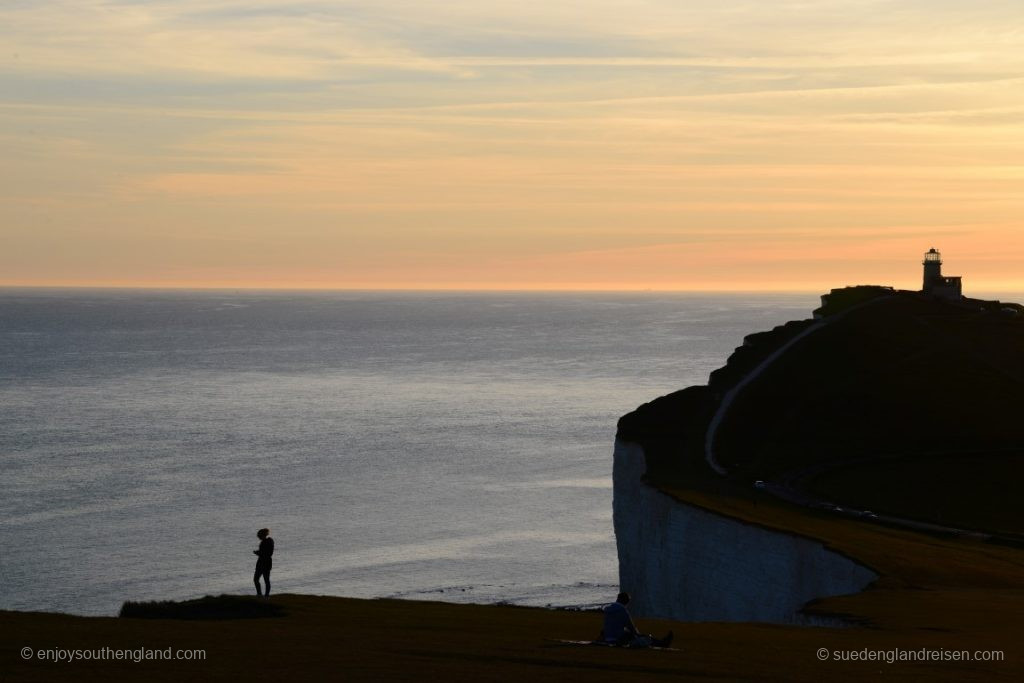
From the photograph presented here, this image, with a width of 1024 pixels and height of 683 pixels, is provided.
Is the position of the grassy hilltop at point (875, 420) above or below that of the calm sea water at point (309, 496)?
above

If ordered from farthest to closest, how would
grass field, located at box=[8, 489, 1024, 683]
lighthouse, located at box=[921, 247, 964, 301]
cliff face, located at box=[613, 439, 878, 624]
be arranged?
lighthouse, located at box=[921, 247, 964, 301] < cliff face, located at box=[613, 439, 878, 624] < grass field, located at box=[8, 489, 1024, 683]

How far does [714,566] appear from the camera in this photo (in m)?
50.3

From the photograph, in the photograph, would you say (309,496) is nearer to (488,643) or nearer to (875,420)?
(875,420)

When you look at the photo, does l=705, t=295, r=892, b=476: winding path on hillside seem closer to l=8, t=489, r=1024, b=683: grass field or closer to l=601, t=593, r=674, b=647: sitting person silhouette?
Answer: l=8, t=489, r=1024, b=683: grass field

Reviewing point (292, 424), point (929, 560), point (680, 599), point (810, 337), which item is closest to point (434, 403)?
point (292, 424)

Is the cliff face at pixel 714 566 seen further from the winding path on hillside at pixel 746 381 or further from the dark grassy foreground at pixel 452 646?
the dark grassy foreground at pixel 452 646

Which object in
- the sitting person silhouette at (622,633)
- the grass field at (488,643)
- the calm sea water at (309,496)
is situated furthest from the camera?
the calm sea water at (309,496)

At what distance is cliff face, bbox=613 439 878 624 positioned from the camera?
143 ft

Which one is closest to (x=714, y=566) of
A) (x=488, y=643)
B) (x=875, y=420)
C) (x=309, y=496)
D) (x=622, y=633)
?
(x=875, y=420)

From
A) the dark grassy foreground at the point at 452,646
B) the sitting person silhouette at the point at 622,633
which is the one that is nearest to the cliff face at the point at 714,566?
the dark grassy foreground at the point at 452,646

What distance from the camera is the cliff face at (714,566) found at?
43562 millimetres

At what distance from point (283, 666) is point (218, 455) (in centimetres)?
9872

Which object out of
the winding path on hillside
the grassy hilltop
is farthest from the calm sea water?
the grassy hilltop

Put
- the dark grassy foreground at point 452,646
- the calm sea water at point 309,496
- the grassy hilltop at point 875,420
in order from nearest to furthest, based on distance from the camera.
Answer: the dark grassy foreground at point 452,646
the grassy hilltop at point 875,420
the calm sea water at point 309,496
